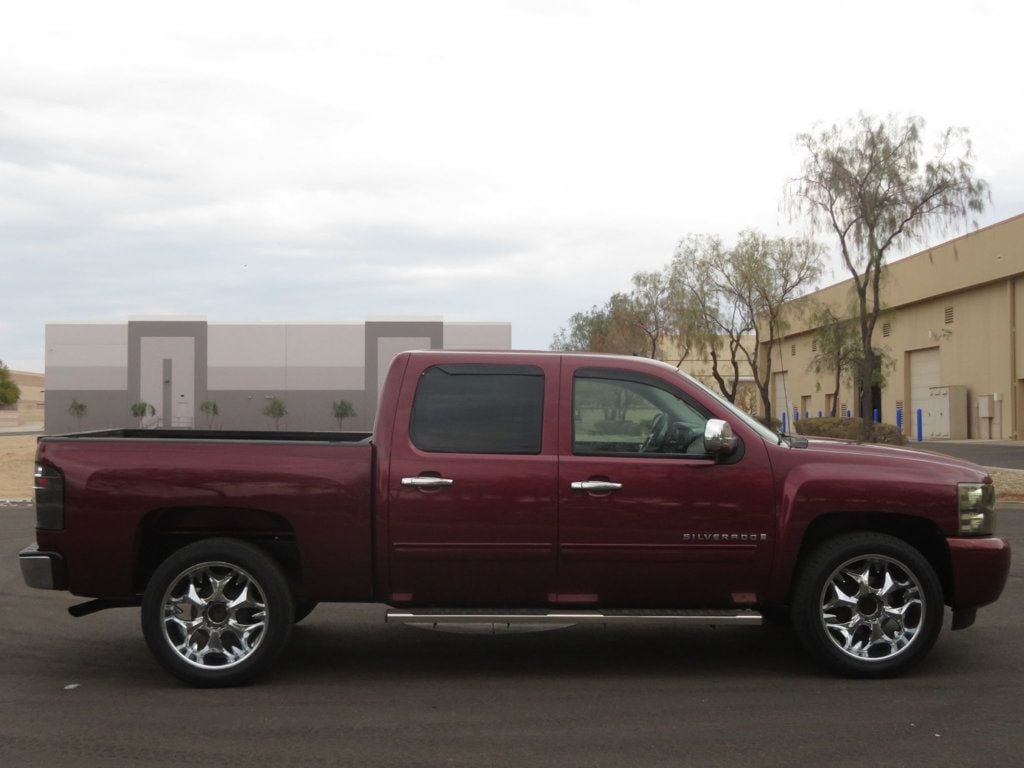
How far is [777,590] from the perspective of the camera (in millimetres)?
6684

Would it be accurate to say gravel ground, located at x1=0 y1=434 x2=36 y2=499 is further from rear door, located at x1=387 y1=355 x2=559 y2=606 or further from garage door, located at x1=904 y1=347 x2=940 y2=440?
garage door, located at x1=904 y1=347 x2=940 y2=440

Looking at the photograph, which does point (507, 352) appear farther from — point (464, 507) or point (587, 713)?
point (587, 713)

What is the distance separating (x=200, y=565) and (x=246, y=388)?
2930 inches

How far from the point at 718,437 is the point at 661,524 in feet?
1.99

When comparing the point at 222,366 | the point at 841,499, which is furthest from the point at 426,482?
the point at 222,366

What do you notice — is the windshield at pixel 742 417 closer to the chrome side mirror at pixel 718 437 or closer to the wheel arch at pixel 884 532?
the chrome side mirror at pixel 718 437

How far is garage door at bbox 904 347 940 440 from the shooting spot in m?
53.4

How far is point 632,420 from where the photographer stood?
22.3 feet

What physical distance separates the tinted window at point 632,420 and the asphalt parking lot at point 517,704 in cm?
137

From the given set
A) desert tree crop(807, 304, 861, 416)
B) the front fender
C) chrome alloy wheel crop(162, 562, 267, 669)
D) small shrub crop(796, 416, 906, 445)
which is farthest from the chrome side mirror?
desert tree crop(807, 304, 861, 416)

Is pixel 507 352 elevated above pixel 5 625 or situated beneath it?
elevated above

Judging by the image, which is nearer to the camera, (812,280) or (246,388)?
(812,280)

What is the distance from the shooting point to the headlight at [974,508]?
22.1 feet

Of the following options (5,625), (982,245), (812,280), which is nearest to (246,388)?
(812,280)
